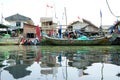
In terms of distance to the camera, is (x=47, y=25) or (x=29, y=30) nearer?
(x=29, y=30)

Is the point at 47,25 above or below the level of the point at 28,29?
above

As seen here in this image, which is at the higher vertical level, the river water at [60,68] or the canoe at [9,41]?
the canoe at [9,41]

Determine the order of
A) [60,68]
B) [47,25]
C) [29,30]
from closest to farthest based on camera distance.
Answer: [60,68] → [29,30] → [47,25]

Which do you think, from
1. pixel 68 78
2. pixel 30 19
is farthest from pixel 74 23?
pixel 68 78

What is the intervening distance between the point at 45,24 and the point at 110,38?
18649 millimetres

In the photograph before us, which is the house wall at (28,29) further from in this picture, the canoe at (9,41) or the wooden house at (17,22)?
the canoe at (9,41)

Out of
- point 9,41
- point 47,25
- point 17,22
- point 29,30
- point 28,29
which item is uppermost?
point 17,22

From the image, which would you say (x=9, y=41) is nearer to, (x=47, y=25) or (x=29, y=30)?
(x=29, y=30)

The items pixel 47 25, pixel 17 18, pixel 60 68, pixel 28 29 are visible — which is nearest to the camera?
pixel 60 68

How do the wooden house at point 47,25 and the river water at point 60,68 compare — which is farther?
the wooden house at point 47,25

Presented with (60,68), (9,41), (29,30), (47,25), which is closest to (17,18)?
(47,25)

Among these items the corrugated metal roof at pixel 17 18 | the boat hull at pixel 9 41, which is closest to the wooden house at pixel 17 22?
the corrugated metal roof at pixel 17 18

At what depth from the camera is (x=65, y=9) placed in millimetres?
45125

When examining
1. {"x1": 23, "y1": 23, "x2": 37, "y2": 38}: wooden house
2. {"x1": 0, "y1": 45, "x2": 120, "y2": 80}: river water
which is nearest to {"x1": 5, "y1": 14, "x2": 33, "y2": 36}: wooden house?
{"x1": 23, "y1": 23, "x2": 37, "y2": 38}: wooden house
